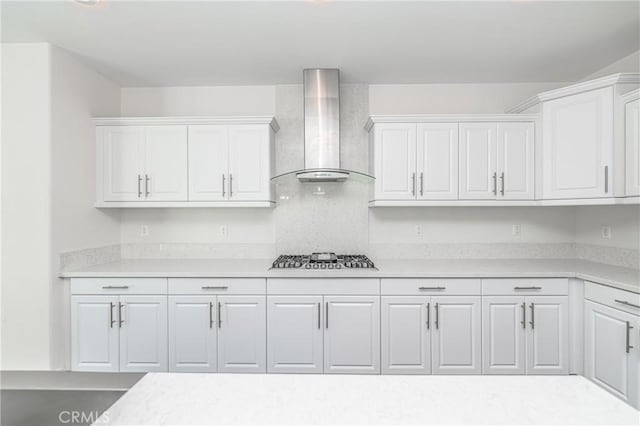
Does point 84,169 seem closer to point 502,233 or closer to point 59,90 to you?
point 59,90

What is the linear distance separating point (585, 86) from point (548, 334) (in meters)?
1.92

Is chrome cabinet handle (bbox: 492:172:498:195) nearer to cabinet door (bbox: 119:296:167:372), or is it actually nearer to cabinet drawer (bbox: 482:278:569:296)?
cabinet drawer (bbox: 482:278:569:296)

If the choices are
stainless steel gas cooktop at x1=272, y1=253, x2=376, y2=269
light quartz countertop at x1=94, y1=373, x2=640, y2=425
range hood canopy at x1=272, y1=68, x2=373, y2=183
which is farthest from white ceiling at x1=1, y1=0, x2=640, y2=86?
light quartz countertop at x1=94, y1=373, x2=640, y2=425

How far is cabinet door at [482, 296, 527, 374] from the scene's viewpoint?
2508 mm

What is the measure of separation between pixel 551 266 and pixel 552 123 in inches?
47.2

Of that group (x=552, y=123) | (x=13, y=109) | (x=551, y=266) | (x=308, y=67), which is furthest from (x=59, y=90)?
(x=551, y=266)

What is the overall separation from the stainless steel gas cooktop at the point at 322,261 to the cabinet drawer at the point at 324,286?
0.13 m

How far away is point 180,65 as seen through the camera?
2.81 meters

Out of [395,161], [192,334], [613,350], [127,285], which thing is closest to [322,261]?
[395,161]

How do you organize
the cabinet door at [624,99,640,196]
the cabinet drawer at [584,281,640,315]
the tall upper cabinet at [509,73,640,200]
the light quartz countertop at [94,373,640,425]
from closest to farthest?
the light quartz countertop at [94,373,640,425] < the cabinet drawer at [584,281,640,315] < the cabinet door at [624,99,640,196] < the tall upper cabinet at [509,73,640,200]

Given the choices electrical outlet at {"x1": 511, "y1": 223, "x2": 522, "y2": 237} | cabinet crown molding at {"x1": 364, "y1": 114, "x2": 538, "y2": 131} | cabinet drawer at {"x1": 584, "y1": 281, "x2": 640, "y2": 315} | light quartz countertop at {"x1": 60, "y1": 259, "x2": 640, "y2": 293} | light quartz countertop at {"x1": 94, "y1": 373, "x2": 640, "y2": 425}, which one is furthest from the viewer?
electrical outlet at {"x1": 511, "y1": 223, "x2": 522, "y2": 237}

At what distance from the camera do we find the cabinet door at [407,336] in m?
2.53

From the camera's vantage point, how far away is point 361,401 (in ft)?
2.52

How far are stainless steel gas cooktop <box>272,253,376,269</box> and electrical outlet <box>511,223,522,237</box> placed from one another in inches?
59.3
